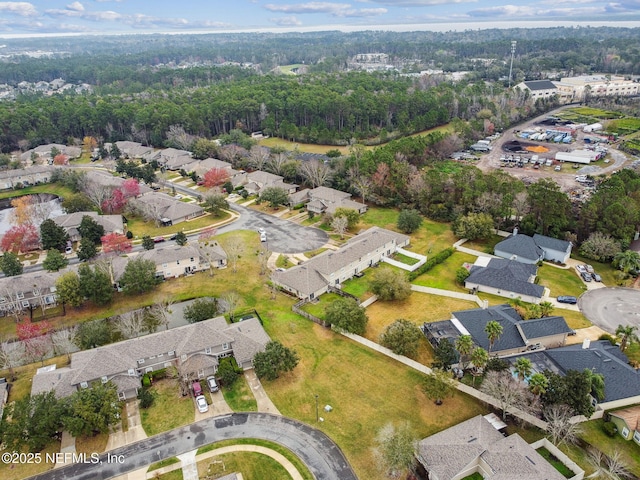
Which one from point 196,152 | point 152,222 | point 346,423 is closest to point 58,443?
point 346,423

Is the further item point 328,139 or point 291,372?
point 328,139

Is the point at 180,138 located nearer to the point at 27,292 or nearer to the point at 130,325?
the point at 27,292

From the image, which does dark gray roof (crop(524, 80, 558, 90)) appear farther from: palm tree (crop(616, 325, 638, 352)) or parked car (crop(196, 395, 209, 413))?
parked car (crop(196, 395, 209, 413))

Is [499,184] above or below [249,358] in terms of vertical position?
above

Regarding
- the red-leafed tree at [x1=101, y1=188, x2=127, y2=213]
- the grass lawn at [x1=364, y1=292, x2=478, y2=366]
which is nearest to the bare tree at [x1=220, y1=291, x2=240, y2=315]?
the grass lawn at [x1=364, y1=292, x2=478, y2=366]

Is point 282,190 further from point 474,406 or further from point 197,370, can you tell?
point 474,406
